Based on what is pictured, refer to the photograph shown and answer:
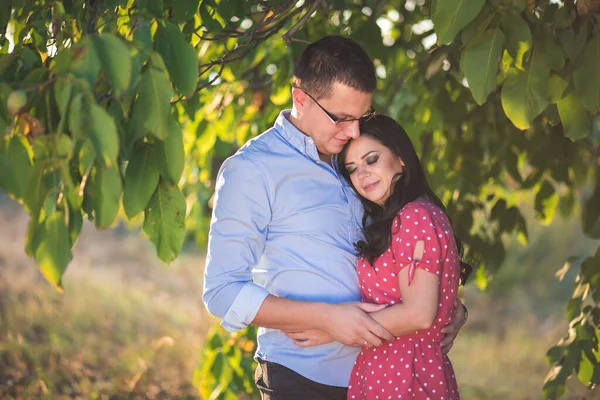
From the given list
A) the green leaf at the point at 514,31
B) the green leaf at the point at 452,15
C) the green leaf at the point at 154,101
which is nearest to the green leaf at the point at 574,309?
the green leaf at the point at 514,31

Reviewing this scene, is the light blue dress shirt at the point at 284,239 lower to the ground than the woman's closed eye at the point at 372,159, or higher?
lower

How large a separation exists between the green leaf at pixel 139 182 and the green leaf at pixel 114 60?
0.24 metres

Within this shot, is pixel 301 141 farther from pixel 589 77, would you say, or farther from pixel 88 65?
pixel 88 65

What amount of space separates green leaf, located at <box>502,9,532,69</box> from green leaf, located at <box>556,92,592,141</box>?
0.83ft

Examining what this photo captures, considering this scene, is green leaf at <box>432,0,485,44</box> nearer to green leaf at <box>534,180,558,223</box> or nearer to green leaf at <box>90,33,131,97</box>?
green leaf at <box>90,33,131,97</box>

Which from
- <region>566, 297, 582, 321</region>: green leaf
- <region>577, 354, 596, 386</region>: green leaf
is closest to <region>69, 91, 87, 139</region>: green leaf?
<region>577, 354, 596, 386</region>: green leaf

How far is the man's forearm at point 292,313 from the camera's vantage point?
2355mm

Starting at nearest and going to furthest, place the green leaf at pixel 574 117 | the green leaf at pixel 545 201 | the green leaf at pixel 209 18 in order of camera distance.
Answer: the green leaf at pixel 574 117, the green leaf at pixel 209 18, the green leaf at pixel 545 201

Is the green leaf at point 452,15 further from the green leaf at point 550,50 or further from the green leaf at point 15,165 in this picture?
the green leaf at point 15,165

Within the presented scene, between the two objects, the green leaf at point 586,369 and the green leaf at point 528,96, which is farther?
the green leaf at point 586,369

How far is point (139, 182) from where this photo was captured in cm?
183

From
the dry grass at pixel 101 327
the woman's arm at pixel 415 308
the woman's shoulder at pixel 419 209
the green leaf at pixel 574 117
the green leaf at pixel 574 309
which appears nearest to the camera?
the green leaf at pixel 574 117

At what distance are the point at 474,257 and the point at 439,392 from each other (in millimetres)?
2101

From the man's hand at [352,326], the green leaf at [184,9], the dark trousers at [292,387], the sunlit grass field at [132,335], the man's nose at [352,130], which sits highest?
the green leaf at [184,9]
